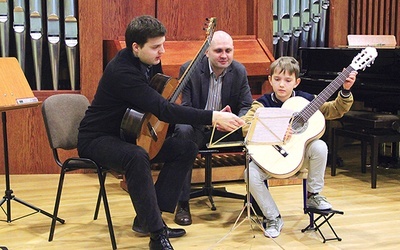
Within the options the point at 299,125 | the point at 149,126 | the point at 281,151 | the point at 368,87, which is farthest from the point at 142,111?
the point at 368,87

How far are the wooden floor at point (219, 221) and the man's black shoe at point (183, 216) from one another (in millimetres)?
46

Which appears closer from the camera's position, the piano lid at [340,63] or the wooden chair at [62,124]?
the wooden chair at [62,124]

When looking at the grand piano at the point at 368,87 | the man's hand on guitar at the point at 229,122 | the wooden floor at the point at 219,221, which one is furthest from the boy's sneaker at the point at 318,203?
the grand piano at the point at 368,87

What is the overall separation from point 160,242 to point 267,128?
0.85 meters

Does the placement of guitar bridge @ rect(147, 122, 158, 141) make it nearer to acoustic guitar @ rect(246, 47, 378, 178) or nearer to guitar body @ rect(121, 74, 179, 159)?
guitar body @ rect(121, 74, 179, 159)

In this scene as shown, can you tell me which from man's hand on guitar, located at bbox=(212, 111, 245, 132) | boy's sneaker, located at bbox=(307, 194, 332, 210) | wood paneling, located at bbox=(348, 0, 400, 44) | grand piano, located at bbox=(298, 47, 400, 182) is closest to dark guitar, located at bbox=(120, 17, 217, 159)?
man's hand on guitar, located at bbox=(212, 111, 245, 132)

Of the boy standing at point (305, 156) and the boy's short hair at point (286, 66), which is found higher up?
the boy's short hair at point (286, 66)

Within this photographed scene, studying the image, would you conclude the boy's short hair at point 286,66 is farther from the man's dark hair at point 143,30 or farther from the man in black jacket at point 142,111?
the man's dark hair at point 143,30

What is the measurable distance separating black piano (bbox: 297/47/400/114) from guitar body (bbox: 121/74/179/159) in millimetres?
2303

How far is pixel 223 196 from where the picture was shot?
4.57 metres

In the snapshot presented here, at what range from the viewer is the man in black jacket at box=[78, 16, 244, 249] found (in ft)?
11.2

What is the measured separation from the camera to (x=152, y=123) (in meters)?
3.68

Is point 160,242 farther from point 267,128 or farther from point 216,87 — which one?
point 216,87

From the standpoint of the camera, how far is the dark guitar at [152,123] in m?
3.58
